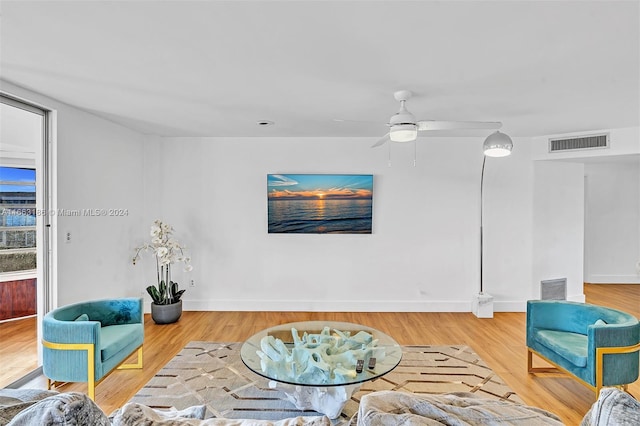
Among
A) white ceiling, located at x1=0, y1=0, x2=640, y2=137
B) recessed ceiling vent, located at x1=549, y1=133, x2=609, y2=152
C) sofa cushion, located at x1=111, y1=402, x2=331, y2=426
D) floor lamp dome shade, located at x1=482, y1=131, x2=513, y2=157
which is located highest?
white ceiling, located at x1=0, y1=0, x2=640, y2=137

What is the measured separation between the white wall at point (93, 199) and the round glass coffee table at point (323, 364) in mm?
2122

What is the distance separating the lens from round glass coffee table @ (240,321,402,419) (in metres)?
2.20

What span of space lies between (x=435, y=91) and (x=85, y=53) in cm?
250

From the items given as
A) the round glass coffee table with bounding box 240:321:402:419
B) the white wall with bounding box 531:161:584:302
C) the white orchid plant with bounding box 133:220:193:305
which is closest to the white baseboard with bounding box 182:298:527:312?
the white orchid plant with bounding box 133:220:193:305

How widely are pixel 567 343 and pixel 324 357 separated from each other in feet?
6.58

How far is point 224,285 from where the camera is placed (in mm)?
5035

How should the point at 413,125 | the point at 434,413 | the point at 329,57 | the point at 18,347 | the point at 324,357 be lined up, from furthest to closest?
1. the point at 18,347
2. the point at 413,125
3. the point at 324,357
4. the point at 329,57
5. the point at 434,413

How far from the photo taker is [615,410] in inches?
38.6

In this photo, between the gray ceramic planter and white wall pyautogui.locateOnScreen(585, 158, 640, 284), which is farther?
white wall pyautogui.locateOnScreen(585, 158, 640, 284)

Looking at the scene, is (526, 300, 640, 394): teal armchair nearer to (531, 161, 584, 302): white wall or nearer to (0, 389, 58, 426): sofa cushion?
(531, 161, 584, 302): white wall

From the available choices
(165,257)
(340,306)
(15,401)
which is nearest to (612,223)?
(340,306)

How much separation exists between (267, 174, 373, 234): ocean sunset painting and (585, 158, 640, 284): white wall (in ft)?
16.8

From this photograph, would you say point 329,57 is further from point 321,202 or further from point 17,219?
point 17,219

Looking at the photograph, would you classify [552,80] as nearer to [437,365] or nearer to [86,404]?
[437,365]
